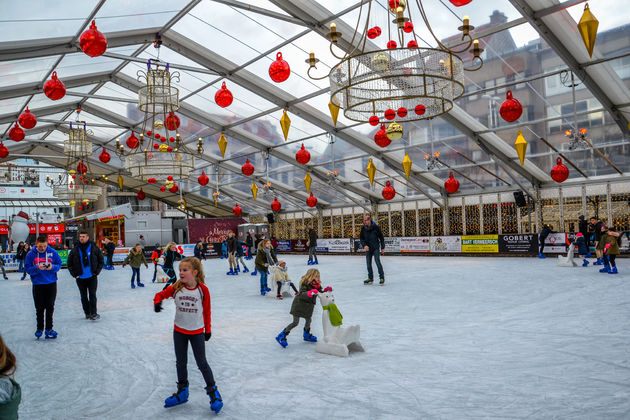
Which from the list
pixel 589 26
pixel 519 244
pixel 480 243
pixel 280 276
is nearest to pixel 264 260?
pixel 280 276

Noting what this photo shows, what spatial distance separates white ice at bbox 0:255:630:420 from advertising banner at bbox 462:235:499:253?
35.8ft

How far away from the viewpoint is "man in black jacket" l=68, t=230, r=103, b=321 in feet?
20.1

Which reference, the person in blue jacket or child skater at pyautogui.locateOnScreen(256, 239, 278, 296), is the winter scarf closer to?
the person in blue jacket

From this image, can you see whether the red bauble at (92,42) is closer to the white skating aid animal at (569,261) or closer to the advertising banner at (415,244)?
the white skating aid animal at (569,261)

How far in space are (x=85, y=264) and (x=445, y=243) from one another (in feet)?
53.1

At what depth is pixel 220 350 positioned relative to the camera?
452 centimetres

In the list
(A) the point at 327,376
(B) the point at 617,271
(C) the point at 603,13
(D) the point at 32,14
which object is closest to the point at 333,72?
(A) the point at 327,376

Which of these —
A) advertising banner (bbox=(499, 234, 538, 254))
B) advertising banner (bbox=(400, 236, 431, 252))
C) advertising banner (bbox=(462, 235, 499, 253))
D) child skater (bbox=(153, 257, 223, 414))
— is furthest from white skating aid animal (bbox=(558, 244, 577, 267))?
child skater (bbox=(153, 257, 223, 414))

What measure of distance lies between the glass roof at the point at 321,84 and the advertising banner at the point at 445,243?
2.30m

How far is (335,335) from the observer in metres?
4.25

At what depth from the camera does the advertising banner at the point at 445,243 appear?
19.3m

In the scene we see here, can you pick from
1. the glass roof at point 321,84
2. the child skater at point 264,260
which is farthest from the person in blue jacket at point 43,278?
the glass roof at point 321,84

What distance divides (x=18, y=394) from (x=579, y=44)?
11.1m

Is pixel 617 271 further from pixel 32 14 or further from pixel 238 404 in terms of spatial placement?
pixel 32 14
